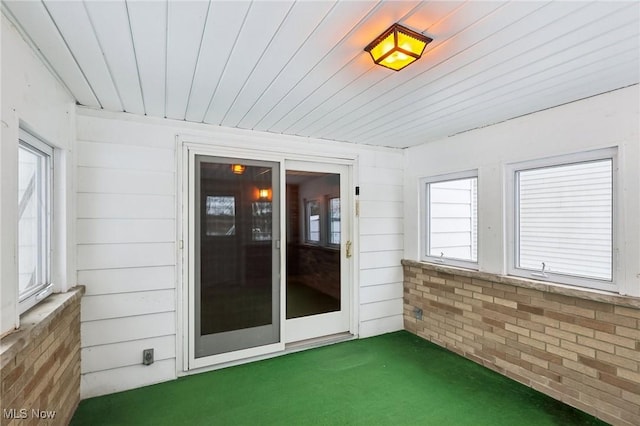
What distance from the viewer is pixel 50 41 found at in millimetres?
1547

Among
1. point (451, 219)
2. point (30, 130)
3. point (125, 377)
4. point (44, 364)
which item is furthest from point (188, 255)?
point (451, 219)

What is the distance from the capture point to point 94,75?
1922 mm

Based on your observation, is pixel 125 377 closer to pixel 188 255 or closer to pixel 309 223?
pixel 188 255

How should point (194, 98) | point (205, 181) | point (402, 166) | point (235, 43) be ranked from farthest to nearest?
point (402, 166) → point (205, 181) → point (194, 98) → point (235, 43)

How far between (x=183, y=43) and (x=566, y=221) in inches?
119

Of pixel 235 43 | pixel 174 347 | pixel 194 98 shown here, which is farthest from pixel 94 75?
pixel 174 347

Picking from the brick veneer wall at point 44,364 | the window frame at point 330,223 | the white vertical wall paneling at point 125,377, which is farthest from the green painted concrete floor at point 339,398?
the window frame at point 330,223

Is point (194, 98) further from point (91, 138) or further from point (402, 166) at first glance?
point (402, 166)

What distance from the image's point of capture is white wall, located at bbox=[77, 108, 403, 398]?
8.01 feet

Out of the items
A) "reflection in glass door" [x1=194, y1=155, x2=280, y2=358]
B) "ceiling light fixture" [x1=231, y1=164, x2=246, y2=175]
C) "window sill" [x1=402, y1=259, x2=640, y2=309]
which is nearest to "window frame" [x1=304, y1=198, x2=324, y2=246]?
"reflection in glass door" [x1=194, y1=155, x2=280, y2=358]

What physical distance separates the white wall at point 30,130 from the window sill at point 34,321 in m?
0.06

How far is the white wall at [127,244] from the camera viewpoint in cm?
244

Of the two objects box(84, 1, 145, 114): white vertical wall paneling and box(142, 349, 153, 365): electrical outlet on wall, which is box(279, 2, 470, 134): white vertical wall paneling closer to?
box(84, 1, 145, 114): white vertical wall paneling

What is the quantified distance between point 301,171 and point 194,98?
142cm
